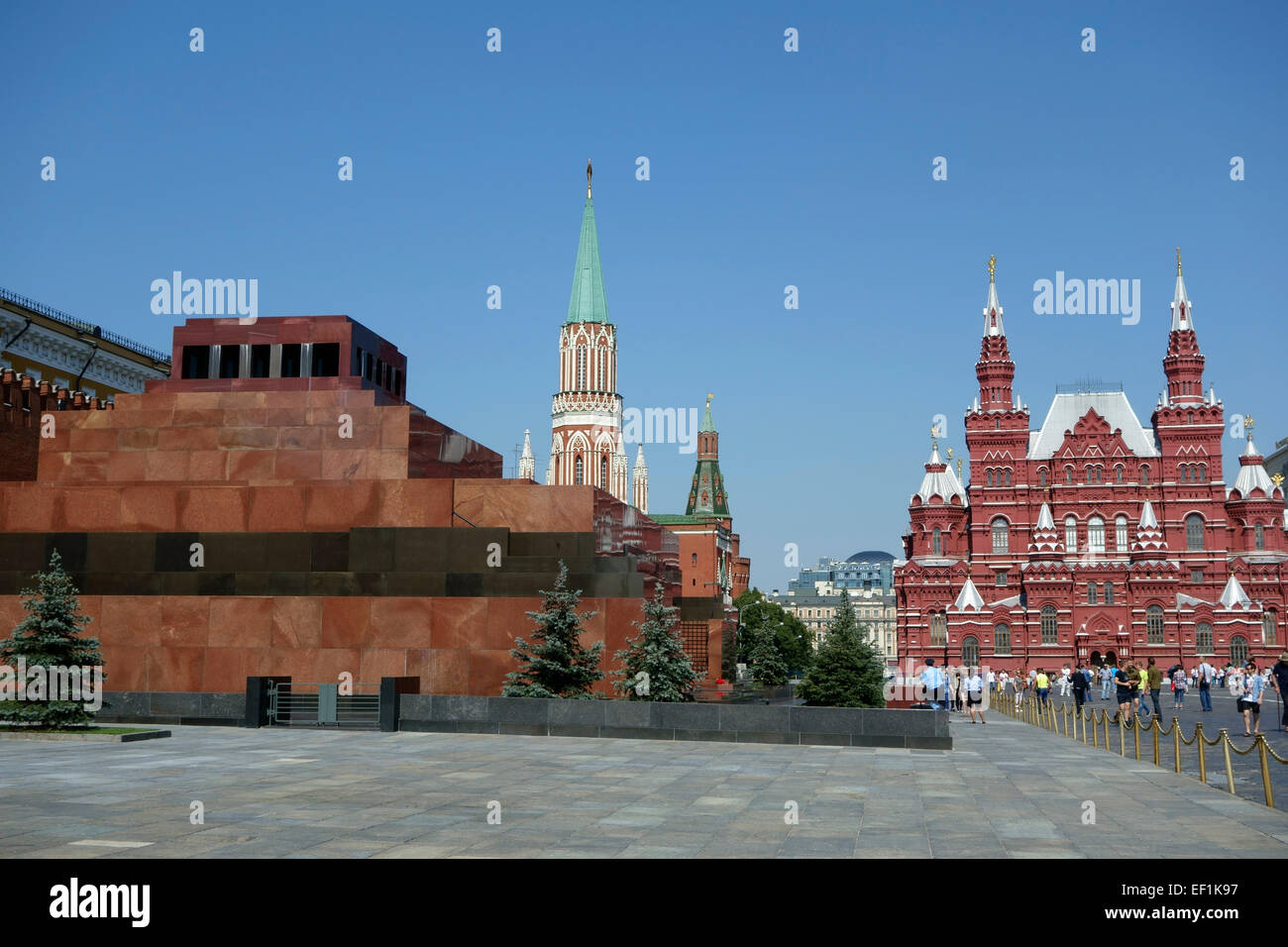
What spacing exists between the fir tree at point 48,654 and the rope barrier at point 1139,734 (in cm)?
1942

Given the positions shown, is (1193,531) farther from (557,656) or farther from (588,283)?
(557,656)

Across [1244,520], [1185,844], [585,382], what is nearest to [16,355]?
[1185,844]

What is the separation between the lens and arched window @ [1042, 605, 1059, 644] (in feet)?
305

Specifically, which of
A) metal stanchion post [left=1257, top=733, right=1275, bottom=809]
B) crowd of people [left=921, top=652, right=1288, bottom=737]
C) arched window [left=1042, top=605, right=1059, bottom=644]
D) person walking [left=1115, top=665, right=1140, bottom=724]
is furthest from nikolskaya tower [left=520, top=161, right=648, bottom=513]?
metal stanchion post [left=1257, top=733, right=1275, bottom=809]

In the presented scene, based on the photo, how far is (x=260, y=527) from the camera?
28438mm

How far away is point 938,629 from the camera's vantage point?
97.2m

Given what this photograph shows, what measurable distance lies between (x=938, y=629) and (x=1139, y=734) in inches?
2967

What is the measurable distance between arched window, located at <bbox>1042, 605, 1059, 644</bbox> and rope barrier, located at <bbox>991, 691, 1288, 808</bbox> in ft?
147

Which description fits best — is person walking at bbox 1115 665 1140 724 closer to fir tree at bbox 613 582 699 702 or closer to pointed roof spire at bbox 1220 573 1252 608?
fir tree at bbox 613 582 699 702

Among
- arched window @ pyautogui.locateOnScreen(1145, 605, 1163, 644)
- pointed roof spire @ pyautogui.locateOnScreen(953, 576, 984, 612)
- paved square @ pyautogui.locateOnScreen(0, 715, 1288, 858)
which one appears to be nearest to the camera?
paved square @ pyautogui.locateOnScreen(0, 715, 1288, 858)

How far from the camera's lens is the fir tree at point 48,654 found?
22406 millimetres

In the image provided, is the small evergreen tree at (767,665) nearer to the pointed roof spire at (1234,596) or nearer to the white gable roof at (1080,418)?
the pointed roof spire at (1234,596)

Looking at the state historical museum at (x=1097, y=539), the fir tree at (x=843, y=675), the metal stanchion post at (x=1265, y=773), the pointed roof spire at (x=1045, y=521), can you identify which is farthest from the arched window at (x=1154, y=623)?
the metal stanchion post at (x=1265, y=773)
